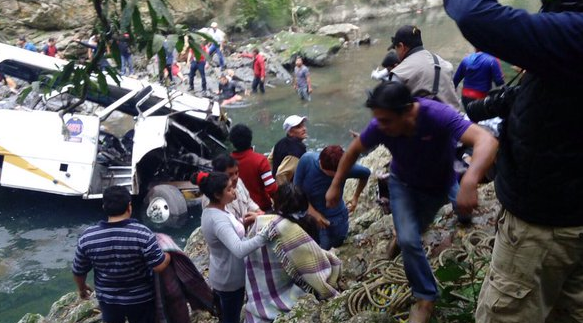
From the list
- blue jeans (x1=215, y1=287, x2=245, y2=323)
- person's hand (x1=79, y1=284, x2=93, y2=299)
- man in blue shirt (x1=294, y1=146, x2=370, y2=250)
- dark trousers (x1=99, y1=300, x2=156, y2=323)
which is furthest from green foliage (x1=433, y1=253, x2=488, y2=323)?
person's hand (x1=79, y1=284, x2=93, y2=299)

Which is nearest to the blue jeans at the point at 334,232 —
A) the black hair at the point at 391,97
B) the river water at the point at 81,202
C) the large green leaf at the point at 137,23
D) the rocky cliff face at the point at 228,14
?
the black hair at the point at 391,97

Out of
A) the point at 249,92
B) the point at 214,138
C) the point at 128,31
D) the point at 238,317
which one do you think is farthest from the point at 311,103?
the point at 128,31

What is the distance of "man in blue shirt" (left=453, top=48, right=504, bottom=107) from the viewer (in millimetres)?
5484

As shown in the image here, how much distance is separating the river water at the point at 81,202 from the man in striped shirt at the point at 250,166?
14.2 ft

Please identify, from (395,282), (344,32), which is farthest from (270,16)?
(395,282)

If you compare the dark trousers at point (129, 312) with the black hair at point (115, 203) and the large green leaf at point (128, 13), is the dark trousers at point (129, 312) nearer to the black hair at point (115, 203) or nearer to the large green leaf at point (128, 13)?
the black hair at point (115, 203)

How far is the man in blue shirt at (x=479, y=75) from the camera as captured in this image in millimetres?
5484

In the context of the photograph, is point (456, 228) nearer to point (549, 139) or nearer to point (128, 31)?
point (549, 139)

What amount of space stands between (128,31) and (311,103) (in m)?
14.0

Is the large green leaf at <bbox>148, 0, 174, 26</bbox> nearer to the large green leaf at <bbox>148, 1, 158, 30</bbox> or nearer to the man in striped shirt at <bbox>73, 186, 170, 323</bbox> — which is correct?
the large green leaf at <bbox>148, 1, 158, 30</bbox>

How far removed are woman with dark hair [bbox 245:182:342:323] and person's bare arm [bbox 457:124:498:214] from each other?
1409 millimetres

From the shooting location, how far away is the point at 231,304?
162 inches

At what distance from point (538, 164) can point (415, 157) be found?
98 centimetres

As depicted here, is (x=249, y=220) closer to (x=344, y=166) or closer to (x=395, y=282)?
(x=395, y=282)
